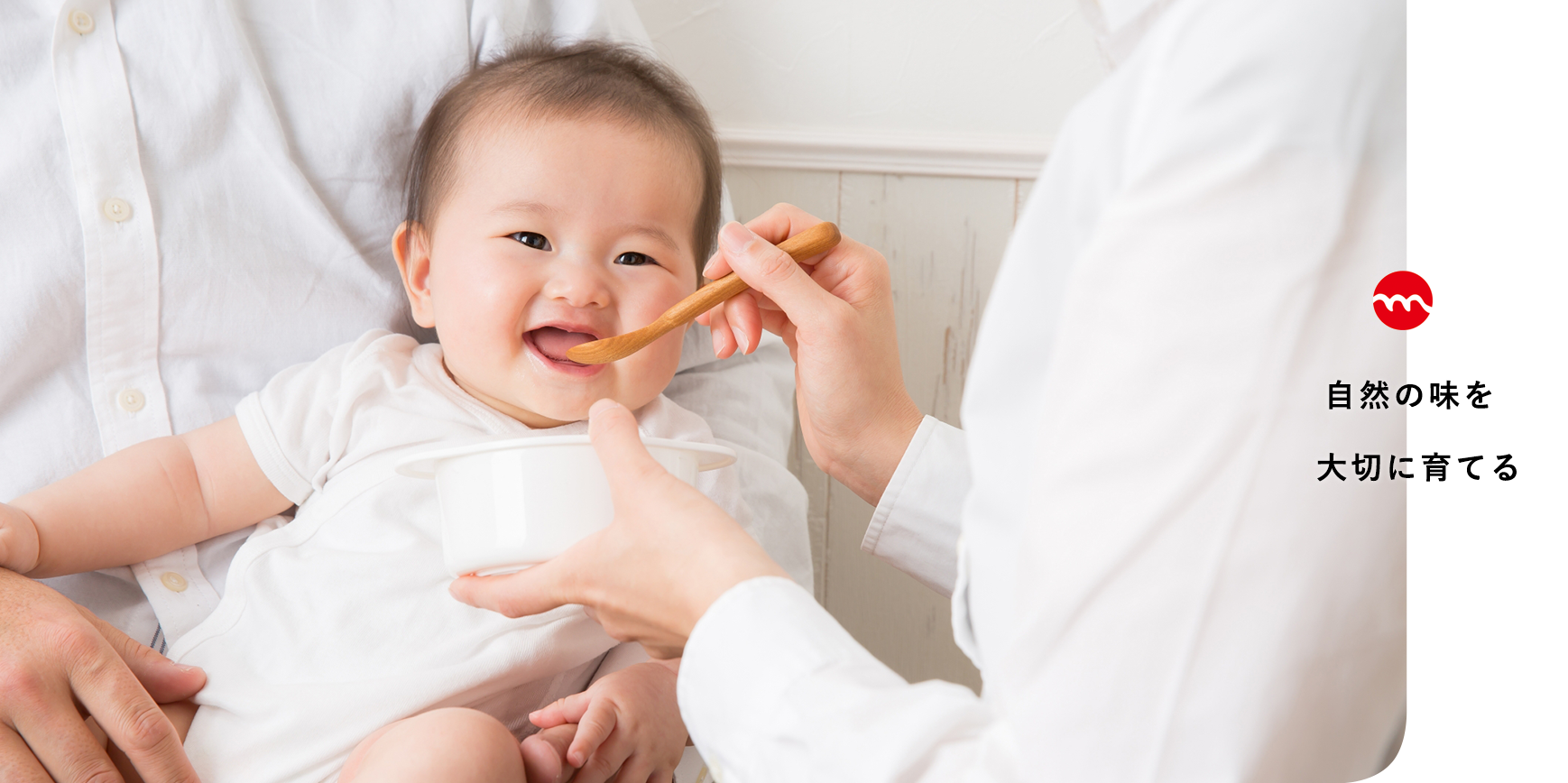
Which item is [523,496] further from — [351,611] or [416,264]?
[416,264]

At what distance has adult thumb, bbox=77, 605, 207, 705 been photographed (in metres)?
0.79

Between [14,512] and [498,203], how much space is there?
1.56 ft

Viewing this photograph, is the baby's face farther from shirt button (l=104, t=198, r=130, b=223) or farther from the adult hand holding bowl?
shirt button (l=104, t=198, r=130, b=223)

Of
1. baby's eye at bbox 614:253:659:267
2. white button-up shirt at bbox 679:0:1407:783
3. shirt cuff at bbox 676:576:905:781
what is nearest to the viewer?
white button-up shirt at bbox 679:0:1407:783

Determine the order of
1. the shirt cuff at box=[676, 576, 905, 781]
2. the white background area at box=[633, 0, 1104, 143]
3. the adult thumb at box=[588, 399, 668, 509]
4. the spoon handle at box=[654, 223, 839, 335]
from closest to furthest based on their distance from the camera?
the shirt cuff at box=[676, 576, 905, 781], the adult thumb at box=[588, 399, 668, 509], the spoon handle at box=[654, 223, 839, 335], the white background area at box=[633, 0, 1104, 143]

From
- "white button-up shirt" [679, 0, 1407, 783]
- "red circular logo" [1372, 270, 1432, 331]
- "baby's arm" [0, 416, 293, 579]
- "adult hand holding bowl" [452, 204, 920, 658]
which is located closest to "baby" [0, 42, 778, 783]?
"baby's arm" [0, 416, 293, 579]

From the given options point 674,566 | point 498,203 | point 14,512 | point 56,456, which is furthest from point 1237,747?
point 56,456

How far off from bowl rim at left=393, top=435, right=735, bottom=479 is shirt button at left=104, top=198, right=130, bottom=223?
1.45 ft

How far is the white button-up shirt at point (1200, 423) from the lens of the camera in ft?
1.30

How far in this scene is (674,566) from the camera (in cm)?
60

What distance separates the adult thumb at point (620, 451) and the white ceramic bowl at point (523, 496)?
0.02m

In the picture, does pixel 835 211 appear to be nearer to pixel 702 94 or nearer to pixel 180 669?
pixel 702 94

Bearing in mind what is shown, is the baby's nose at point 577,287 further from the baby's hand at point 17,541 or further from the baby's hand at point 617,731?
the baby's hand at point 17,541

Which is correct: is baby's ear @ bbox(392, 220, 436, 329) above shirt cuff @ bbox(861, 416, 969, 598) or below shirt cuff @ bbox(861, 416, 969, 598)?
above
